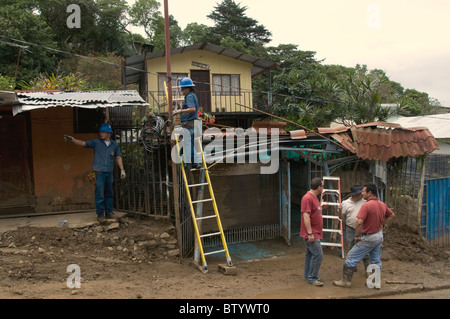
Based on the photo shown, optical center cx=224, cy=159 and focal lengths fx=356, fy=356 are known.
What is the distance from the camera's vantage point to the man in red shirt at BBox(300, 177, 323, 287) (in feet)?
18.2

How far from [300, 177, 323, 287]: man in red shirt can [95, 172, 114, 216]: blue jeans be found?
3.74 meters

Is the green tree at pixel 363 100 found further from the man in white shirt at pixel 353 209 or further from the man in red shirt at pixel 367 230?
the man in red shirt at pixel 367 230

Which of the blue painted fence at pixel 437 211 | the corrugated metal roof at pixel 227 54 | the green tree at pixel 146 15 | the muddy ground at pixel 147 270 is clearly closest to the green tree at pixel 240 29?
the green tree at pixel 146 15

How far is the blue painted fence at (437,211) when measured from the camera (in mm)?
8883

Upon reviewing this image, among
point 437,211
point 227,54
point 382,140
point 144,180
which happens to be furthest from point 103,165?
point 227,54

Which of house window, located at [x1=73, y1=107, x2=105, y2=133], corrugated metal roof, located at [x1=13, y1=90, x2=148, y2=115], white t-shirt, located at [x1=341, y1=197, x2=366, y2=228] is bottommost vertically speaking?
white t-shirt, located at [x1=341, y1=197, x2=366, y2=228]

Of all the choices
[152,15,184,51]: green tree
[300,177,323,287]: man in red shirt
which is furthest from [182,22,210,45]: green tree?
[300,177,323,287]: man in red shirt

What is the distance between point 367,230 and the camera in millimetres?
5621

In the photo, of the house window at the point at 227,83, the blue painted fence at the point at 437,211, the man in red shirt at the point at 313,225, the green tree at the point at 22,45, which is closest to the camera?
the man in red shirt at the point at 313,225

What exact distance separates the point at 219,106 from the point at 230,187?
1103 cm

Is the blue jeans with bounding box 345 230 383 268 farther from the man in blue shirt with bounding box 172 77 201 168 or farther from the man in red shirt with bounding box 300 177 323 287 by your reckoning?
the man in blue shirt with bounding box 172 77 201 168

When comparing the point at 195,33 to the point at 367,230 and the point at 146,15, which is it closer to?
the point at 146,15

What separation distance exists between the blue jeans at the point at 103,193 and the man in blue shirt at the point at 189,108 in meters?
1.67

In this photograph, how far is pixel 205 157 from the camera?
713 centimetres
